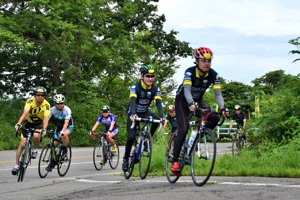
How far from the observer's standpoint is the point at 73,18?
34.0m

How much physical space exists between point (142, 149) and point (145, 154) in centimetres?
13

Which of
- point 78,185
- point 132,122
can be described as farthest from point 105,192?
point 132,122

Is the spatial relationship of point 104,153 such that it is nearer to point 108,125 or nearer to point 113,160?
point 113,160

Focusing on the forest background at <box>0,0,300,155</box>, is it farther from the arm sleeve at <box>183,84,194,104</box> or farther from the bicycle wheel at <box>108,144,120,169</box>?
the arm sleeve at <box>183,84,194,104</box>

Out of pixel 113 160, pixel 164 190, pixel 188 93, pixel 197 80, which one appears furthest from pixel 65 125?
pixel 164 190

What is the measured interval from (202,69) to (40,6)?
871 inches

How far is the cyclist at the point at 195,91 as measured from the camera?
30.8 feet

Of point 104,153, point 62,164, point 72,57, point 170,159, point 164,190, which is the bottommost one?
point 164,190

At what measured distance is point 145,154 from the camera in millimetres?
11648

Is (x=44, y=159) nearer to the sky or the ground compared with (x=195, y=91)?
nearer to the ground

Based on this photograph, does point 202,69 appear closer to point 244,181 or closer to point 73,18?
point 244,181

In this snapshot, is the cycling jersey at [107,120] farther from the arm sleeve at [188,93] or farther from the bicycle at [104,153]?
the arm sleeve at [188,93]

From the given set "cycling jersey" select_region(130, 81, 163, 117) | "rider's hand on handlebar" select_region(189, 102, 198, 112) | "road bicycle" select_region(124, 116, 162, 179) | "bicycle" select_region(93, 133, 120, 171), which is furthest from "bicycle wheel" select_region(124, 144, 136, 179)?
"bicycle" select_region(93, 133, 120, 171)

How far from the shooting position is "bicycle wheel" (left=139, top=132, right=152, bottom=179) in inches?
448
